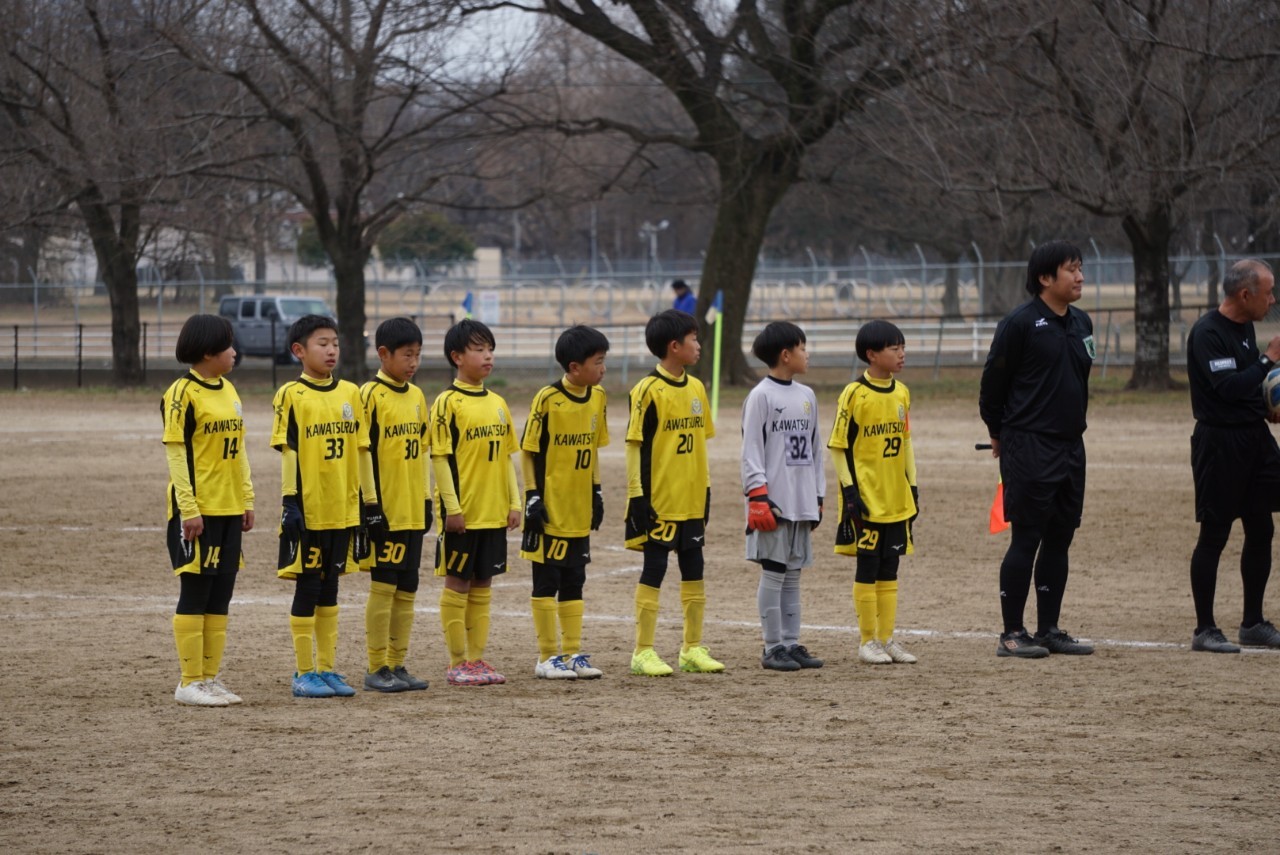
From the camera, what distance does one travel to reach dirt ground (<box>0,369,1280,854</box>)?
17.5ft

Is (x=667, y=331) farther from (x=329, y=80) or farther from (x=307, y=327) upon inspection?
(x=329, y=80)

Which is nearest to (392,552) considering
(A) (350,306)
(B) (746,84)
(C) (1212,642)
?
(C) (1212,642)

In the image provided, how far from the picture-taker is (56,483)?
1773 centimetres

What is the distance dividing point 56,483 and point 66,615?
824 centimetres

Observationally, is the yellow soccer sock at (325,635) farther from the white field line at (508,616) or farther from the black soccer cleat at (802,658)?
the white field line at (508,616)

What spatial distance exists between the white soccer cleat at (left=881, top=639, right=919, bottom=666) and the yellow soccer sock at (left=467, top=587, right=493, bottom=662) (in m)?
2.06

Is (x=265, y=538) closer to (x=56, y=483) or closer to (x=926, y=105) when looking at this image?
(x=56, y=483)

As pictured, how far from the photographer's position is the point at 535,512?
7.93 m

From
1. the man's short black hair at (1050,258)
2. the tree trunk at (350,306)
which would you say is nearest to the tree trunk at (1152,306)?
the tree trunk at (350,306)

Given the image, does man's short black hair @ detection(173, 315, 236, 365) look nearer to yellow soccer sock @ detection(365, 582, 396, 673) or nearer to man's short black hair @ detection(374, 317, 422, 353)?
man's short black hair @ detection(374, 317, 422, 353)

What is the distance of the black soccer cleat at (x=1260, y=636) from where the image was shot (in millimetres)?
8633

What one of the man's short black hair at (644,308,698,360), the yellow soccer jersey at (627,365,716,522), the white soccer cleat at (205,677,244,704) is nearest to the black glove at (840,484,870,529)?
the yellow soccer jersey at (627,365,716,522)

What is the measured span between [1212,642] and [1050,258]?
85.3 inches

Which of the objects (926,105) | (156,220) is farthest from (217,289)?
(926,105)
